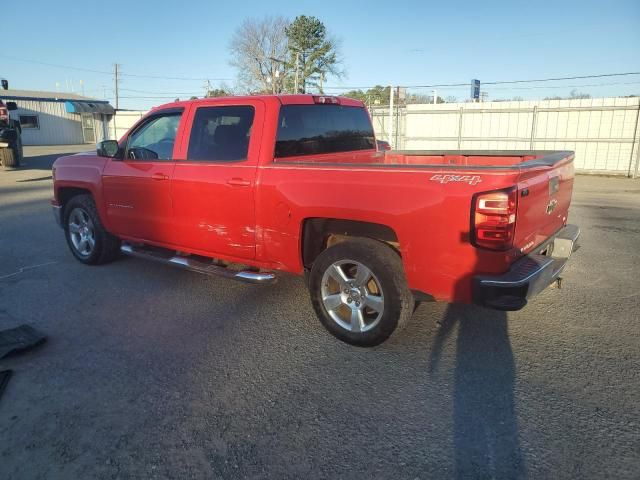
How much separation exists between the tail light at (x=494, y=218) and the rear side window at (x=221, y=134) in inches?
81.9

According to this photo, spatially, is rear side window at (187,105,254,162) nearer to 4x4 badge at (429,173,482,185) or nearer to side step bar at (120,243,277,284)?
side step bar at (120,243,277,284)

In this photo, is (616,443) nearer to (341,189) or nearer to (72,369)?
(341,189)

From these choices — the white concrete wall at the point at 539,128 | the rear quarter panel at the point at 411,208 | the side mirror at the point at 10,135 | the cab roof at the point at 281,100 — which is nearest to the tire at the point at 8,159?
the side mirror at the point at 10,135

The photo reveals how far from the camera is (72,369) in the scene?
343cm

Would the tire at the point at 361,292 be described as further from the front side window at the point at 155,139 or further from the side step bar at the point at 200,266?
the front side window at the point at 155,139

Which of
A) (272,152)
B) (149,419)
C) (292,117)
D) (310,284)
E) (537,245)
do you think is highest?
(292,117)

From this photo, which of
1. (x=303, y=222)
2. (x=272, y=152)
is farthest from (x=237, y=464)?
(x=272, y=152)

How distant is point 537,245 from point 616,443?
4.85 ft

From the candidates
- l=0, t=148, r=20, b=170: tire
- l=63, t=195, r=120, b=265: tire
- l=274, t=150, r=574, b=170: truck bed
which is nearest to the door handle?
l=274, t=150, r=574, b=170: truck bed

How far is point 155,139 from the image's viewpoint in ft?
16.6

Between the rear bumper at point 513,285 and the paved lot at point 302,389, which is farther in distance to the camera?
the rear bumper at point 513,285

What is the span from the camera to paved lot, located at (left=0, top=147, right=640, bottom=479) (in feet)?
8.12

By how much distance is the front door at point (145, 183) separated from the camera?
482 cm

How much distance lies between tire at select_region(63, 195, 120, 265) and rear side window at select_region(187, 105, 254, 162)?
6.18ft
